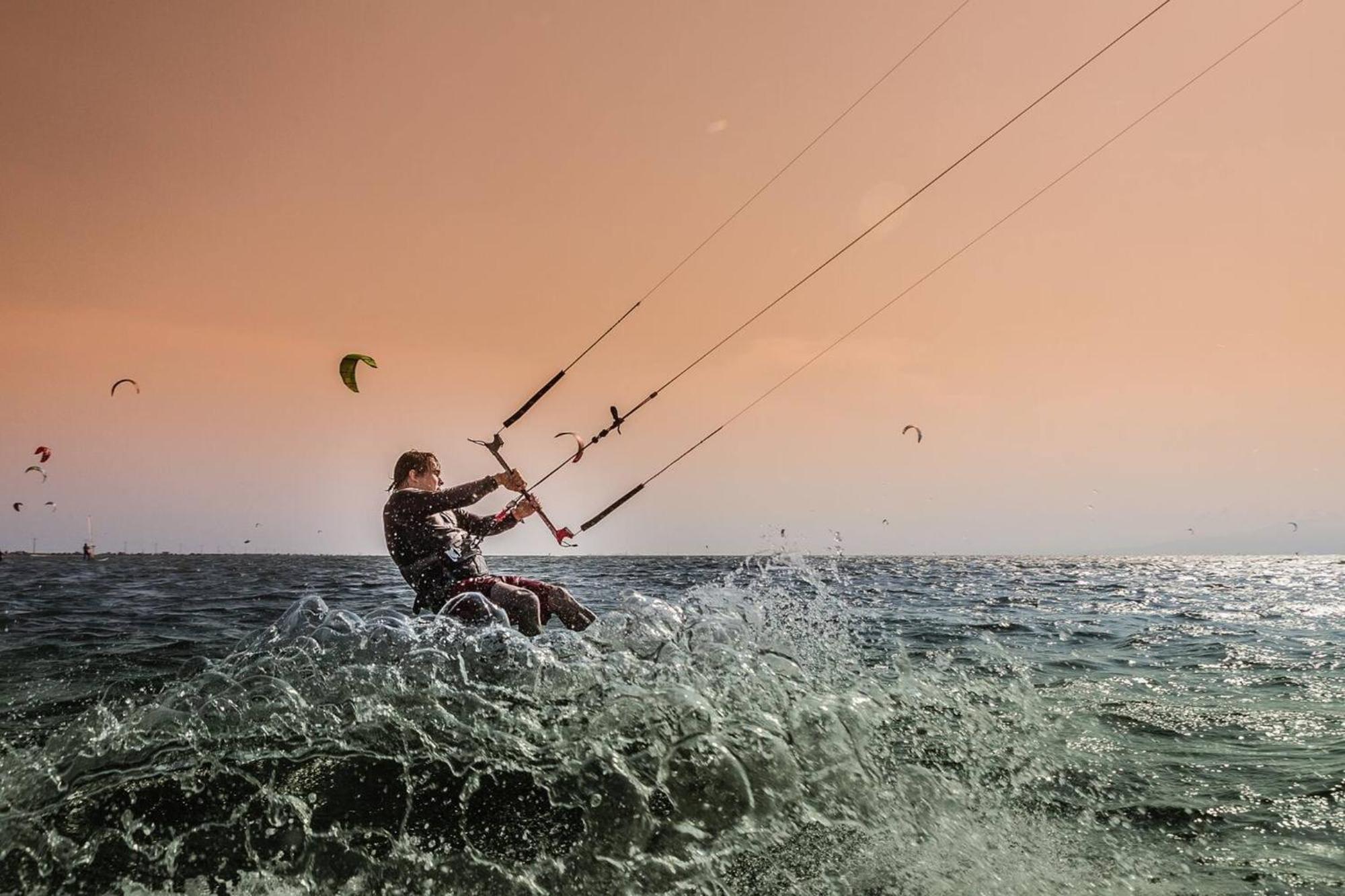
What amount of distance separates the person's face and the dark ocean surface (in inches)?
50.6

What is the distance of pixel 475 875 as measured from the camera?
13.1ft

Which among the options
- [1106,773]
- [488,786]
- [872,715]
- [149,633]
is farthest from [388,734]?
[149,633]

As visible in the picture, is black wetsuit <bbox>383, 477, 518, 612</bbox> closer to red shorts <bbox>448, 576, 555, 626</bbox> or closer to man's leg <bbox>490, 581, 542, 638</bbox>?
red shorts <bbox>448, 576, 555, 626</bbox>

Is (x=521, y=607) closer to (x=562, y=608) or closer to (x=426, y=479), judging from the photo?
(x=562, y=608)

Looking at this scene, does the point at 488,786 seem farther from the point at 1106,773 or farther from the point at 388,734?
the point at 1106,773

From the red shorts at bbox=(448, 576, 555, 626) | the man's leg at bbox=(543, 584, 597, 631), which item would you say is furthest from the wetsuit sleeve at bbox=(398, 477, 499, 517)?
the man's leg at bbox=(543, 584, 597, 631)

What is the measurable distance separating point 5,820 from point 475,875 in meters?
2.38

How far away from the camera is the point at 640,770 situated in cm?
495

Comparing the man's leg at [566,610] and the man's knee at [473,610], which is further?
the man's leg at [566,610]

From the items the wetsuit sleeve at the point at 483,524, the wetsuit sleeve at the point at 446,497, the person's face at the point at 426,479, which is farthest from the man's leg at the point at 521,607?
the person's face at the point at 426,479

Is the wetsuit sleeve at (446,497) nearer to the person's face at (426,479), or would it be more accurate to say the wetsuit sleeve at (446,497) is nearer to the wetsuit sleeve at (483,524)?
the person's face at (426,479)

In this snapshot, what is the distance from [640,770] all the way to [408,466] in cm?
445

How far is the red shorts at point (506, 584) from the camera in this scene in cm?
801

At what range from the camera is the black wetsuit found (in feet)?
25.8
